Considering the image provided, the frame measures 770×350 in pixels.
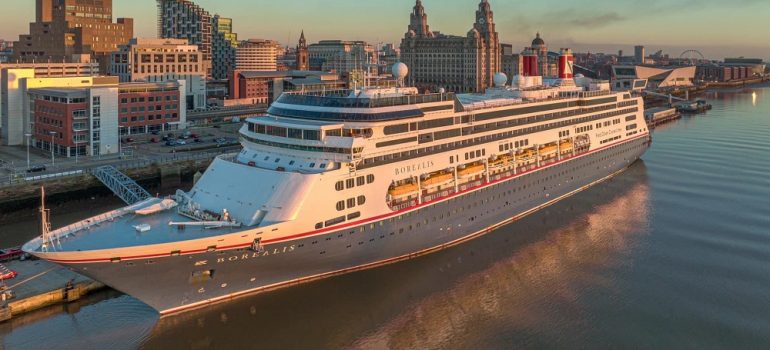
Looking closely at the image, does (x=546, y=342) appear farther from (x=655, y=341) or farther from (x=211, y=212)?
(x=211, y=212)

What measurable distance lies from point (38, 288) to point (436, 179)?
48.0 feet

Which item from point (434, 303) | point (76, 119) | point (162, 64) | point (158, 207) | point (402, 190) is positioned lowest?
point (434, 303)

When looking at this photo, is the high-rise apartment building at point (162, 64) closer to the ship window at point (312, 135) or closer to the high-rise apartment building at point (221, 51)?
the high-rise apartment building at point (221, 51)

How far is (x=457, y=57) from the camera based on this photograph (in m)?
118

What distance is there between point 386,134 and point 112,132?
29230mm

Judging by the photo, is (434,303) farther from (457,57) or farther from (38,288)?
(457,57)

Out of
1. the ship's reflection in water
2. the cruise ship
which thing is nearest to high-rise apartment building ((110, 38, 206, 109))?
the cruise ship

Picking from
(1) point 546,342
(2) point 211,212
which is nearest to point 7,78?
(2) point 211,212

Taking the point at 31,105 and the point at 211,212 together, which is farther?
the point at 31,105

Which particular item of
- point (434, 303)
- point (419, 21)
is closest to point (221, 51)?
point (419, 21)

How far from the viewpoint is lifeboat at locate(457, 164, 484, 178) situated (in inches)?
1053

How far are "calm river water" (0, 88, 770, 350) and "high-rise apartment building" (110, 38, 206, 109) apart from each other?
1695 inches

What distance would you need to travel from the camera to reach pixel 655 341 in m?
19.1

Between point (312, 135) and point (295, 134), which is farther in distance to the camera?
point (295, 134)
